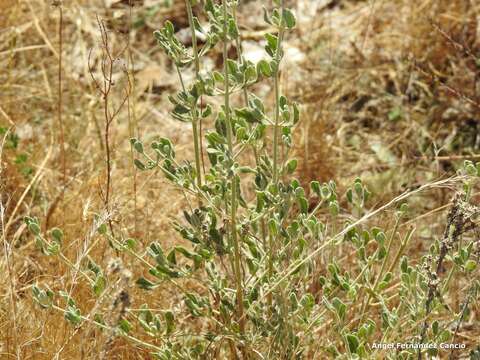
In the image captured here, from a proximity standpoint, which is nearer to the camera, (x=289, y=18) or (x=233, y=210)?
(x=289, y=18)

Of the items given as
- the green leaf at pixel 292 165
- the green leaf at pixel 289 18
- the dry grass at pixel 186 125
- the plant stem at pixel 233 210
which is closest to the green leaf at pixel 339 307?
the plant stem at pixel 233 210

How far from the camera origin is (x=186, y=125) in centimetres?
380

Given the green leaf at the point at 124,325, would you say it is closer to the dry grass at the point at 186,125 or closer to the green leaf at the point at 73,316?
the green leaf at the point at 73,316

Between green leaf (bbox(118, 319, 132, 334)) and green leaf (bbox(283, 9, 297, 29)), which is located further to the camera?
green leaf (bbox(118, 319, 132, 334))

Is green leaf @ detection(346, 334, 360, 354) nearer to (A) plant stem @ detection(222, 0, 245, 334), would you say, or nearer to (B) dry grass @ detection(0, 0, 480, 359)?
(A) plant stem @ detection(222, 0, 245, 334)

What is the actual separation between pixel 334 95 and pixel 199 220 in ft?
6.80

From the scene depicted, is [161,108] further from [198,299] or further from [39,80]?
[198,299]

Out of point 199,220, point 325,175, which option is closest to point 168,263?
point 199,220

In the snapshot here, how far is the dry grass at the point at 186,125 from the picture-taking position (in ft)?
9.62

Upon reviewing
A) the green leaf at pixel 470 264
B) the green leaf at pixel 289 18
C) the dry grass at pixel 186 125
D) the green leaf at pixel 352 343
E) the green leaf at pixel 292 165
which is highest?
the green leaf at pixel 289 18

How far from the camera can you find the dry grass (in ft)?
9.62

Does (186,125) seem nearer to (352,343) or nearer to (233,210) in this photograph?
(233,210)

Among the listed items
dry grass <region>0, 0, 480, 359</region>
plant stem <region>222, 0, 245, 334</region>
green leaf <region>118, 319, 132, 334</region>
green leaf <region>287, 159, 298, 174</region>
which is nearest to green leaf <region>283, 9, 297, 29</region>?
plant stem <region>222, 0, 245, 334</region>

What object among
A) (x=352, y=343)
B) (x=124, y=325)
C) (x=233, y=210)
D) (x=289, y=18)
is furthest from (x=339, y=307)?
(x=289, y=18)
